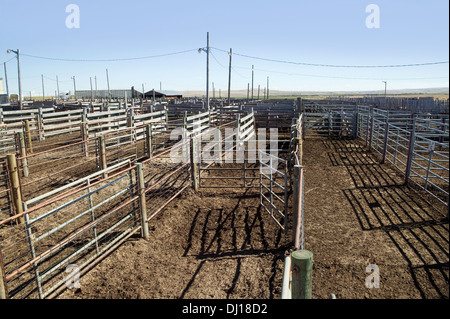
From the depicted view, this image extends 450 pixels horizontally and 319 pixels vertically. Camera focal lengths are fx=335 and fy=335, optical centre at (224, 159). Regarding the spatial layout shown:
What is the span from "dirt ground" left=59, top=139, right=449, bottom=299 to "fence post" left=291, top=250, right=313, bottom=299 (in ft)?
5.31

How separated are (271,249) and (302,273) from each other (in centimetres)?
320

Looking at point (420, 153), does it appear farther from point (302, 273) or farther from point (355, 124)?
point (302, 273)

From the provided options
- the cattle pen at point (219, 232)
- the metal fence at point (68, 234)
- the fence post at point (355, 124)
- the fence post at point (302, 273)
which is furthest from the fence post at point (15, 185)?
the fence post at point (355, 124)

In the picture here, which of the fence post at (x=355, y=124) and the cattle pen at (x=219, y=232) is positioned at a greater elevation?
the fence post at (x=355, y=124)

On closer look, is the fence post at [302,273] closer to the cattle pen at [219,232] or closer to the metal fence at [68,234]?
the cattle pen at [219,232]

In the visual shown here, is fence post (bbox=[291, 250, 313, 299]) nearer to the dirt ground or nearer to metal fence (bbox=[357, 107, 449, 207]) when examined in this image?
the dirt ground

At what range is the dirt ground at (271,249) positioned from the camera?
4238 mm

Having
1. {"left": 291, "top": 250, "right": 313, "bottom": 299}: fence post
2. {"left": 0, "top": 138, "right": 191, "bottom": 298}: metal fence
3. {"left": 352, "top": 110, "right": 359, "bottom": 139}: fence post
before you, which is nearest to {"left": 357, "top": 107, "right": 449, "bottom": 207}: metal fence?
{"left": 352, "top": 110, "right": 359, "bottom": 139}: fence post

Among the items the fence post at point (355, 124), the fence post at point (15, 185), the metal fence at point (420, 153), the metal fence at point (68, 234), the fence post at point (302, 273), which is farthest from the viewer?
the fence post at point (355, 124)

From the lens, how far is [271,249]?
536cm

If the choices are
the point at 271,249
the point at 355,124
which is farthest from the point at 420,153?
the point at 271,249

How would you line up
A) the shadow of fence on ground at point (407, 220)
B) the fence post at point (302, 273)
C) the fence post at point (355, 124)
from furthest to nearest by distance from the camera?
the fence post at point (355, 124) < the shadow of fence on ground at point (407, 220) < the fence post at point (302, 273)

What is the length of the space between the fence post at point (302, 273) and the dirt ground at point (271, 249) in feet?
5.31
